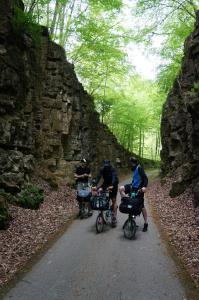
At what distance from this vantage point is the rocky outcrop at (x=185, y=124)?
1438 cm

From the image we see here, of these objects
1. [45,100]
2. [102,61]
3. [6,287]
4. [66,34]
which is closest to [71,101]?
[45,100]

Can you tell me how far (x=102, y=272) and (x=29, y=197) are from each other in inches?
261

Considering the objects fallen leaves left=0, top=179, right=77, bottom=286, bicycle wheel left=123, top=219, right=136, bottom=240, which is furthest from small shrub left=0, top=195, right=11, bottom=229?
bicycle wheel left=123, top=219, right=136, bottom=240

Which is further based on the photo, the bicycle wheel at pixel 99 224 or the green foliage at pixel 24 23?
the green foliage at pixel 24 23

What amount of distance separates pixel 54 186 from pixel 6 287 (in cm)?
1106

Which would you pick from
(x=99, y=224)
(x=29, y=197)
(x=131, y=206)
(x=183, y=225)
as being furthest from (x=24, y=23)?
(x=183, y=225)

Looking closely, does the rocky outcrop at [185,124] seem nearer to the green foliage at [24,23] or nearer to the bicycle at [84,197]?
the bicycle at [84,197]

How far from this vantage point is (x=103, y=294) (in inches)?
227

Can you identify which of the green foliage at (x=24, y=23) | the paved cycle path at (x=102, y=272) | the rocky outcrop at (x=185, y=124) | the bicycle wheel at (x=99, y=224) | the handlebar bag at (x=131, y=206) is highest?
the green foliage at (x=24, y=23)

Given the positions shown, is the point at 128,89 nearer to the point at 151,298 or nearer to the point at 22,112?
the point at 22,112

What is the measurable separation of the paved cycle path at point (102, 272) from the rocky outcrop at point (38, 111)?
5.12m

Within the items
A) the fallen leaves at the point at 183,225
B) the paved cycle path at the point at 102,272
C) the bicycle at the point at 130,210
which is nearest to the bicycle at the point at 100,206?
the paved cycle path at the point at 102,272

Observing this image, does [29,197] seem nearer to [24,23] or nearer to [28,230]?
[28,230]

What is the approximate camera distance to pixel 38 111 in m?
17.7
